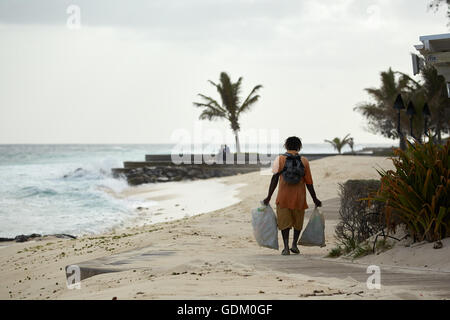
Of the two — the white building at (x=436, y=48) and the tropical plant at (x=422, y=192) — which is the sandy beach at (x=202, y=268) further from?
the white building at (x=436, y=48)

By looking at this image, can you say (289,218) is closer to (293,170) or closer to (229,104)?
(293,170)

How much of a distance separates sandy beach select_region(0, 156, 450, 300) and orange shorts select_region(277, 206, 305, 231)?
0.43 m

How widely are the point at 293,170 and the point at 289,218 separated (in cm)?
69

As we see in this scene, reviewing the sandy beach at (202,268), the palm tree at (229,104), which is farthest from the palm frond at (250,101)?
the sandy beach at (202,268)

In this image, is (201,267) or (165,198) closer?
(201,267)

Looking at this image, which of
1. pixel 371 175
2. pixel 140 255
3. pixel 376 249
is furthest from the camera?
pixel 371 175

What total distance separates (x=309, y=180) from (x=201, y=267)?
227cm

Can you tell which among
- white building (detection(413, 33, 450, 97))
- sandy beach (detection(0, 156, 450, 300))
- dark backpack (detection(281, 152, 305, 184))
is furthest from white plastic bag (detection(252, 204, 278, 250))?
white building (detection(413, 33, 450, 97))

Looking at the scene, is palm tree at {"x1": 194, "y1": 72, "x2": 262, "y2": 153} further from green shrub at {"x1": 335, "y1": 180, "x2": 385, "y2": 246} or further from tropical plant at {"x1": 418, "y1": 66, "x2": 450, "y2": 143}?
green shrub at {"x1": 335, "y1": 180, "x2": 385, "y2": 246}

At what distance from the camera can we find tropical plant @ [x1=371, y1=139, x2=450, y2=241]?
279 inches

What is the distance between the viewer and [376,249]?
300 inches

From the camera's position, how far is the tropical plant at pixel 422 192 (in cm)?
708

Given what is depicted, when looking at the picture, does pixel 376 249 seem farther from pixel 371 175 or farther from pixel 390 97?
pixel 390 97
